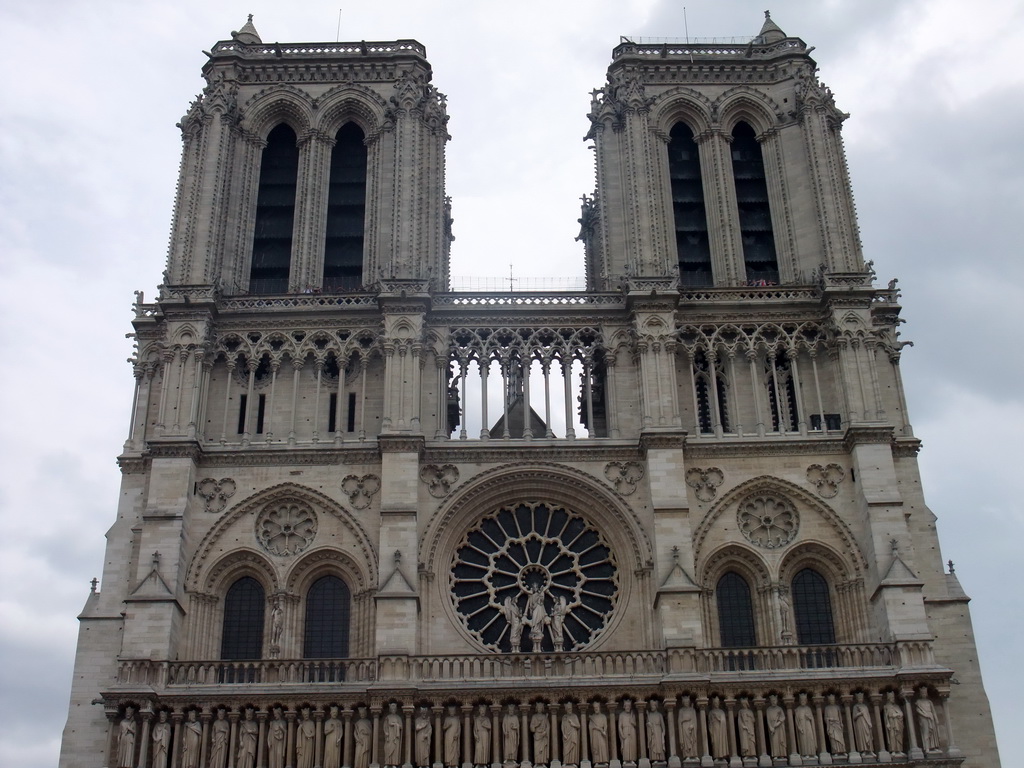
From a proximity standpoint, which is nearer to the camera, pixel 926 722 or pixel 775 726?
pixel 926 722

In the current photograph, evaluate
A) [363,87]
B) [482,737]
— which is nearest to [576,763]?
[482,737]

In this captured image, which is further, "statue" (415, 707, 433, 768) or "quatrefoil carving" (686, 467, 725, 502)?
"quatrefoil carving" (686, 467, 725, 502)

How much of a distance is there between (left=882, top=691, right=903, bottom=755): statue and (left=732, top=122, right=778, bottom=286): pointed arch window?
1377 centimetres

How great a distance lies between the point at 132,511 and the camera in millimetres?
35844

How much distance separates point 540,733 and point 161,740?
9163mm

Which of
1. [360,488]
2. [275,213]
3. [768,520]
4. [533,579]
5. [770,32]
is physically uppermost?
[770,32]

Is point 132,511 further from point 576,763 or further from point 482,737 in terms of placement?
point 576,763

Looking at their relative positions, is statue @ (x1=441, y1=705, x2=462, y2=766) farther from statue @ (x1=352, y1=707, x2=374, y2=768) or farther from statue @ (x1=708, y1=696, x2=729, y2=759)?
statue @ (x1=708, y1=696, x2=729, y2=759)

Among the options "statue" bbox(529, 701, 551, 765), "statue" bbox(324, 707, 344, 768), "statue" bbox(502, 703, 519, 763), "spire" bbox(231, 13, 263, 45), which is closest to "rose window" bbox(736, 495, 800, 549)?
"statue" bbox(529, 701, 551, 765)

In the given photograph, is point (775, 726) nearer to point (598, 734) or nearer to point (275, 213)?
point (598, 734)

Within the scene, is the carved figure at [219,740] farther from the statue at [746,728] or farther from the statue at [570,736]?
the statue at [746,728]

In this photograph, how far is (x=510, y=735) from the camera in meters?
31.0

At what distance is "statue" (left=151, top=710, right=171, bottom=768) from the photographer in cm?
3067

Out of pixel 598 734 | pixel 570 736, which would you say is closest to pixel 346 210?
pixel 570 736
